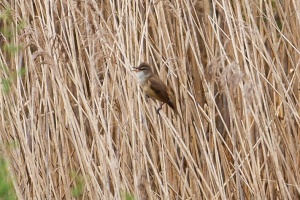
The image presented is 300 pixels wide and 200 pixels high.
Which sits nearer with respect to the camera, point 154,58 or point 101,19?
point 101,19

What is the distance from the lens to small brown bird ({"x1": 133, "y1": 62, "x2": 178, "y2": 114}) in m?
3.62

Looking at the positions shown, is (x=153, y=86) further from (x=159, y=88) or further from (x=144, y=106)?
(x=144, y=106)

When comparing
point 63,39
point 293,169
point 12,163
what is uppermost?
point 63,39

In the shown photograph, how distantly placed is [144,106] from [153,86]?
0.80 feet

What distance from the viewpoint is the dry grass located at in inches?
142

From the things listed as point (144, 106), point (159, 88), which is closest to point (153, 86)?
point (159, 88)

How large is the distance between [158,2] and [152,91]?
0.48 meters

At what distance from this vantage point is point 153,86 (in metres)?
3.70

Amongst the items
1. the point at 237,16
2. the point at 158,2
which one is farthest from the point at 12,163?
the point at 237,16

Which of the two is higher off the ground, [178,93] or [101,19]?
[101,19]

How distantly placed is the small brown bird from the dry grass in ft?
0.20

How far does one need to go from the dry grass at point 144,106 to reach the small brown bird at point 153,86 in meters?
0.06

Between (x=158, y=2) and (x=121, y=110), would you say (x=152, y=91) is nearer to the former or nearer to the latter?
(x=121, y=110)

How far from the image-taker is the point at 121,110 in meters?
3.69
